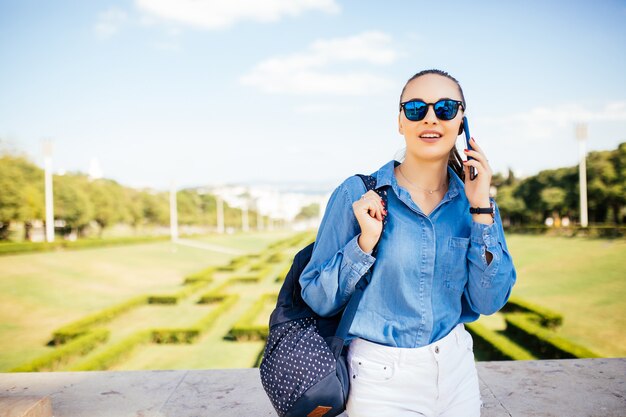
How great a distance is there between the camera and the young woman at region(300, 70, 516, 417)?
5.20ft

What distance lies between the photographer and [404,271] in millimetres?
1628

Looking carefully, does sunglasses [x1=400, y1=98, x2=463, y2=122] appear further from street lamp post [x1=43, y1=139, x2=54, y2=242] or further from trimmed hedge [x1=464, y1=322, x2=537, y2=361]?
street lamp post [x1=43, y1=139, x2=54, y2=242]

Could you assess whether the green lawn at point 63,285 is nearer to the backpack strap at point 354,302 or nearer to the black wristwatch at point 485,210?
the backpack strap at point 354,302

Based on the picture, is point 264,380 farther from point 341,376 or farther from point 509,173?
point 509,173

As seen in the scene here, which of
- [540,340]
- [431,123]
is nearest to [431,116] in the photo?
[431,123]

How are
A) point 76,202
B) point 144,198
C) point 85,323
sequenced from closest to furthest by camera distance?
point 85,323 < point 76,202 < point 144,198

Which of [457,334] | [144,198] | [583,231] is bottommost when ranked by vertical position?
[583,231]

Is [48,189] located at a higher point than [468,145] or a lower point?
higher

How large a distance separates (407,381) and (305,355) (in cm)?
34

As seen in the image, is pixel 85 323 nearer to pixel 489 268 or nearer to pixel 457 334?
pixel 457 334

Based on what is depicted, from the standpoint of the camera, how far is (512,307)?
415 inches

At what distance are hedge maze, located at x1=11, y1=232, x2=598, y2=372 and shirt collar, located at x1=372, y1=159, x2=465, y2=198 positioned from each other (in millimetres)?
5434

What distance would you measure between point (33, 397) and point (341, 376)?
189cm

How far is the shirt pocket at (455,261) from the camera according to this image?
1691mm
